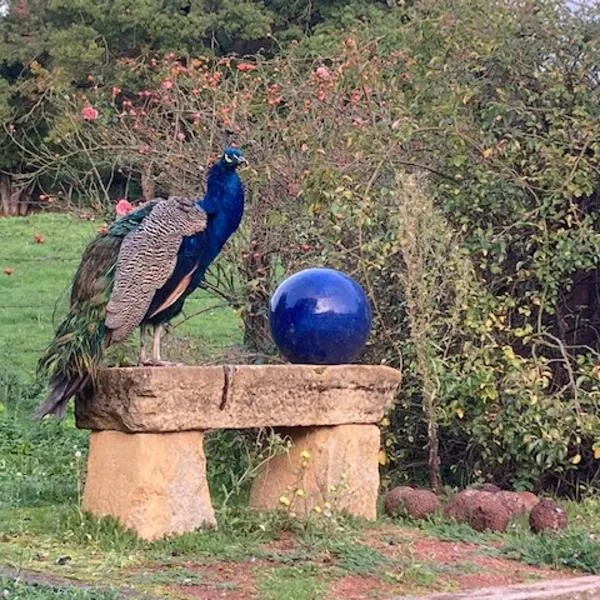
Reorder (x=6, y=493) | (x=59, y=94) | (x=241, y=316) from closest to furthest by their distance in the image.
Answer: (x=6, y=493), (x=241, y=316), (x=59, y=94)

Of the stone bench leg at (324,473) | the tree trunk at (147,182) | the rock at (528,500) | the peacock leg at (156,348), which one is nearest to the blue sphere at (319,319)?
the stone bench leg at (324,473)

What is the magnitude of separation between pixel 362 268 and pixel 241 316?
1267mm

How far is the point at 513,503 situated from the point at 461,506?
1.00 feet

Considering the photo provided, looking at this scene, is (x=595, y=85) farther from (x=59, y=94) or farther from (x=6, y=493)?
(x=59, y=94)

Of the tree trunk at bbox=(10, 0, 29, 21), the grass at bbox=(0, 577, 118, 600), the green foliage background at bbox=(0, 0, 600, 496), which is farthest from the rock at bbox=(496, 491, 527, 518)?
the tree trunk at bbox=(10, 0, 29, 21)

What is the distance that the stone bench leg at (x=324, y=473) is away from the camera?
6738 mm

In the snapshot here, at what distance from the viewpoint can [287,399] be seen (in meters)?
6.56

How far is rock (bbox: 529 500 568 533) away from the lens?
6.76 metres

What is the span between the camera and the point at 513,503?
7051 mm

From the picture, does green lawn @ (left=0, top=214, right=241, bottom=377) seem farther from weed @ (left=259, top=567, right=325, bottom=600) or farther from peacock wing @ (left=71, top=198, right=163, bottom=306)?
weed @ (left=259, top=567, right=325, bottom=600)

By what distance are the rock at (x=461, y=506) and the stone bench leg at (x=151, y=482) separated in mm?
1462

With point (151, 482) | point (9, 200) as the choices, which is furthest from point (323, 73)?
point (9, 200)

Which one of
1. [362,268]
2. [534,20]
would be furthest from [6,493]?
[534,20]

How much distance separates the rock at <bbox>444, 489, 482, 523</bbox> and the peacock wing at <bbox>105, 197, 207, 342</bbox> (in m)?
2.11
